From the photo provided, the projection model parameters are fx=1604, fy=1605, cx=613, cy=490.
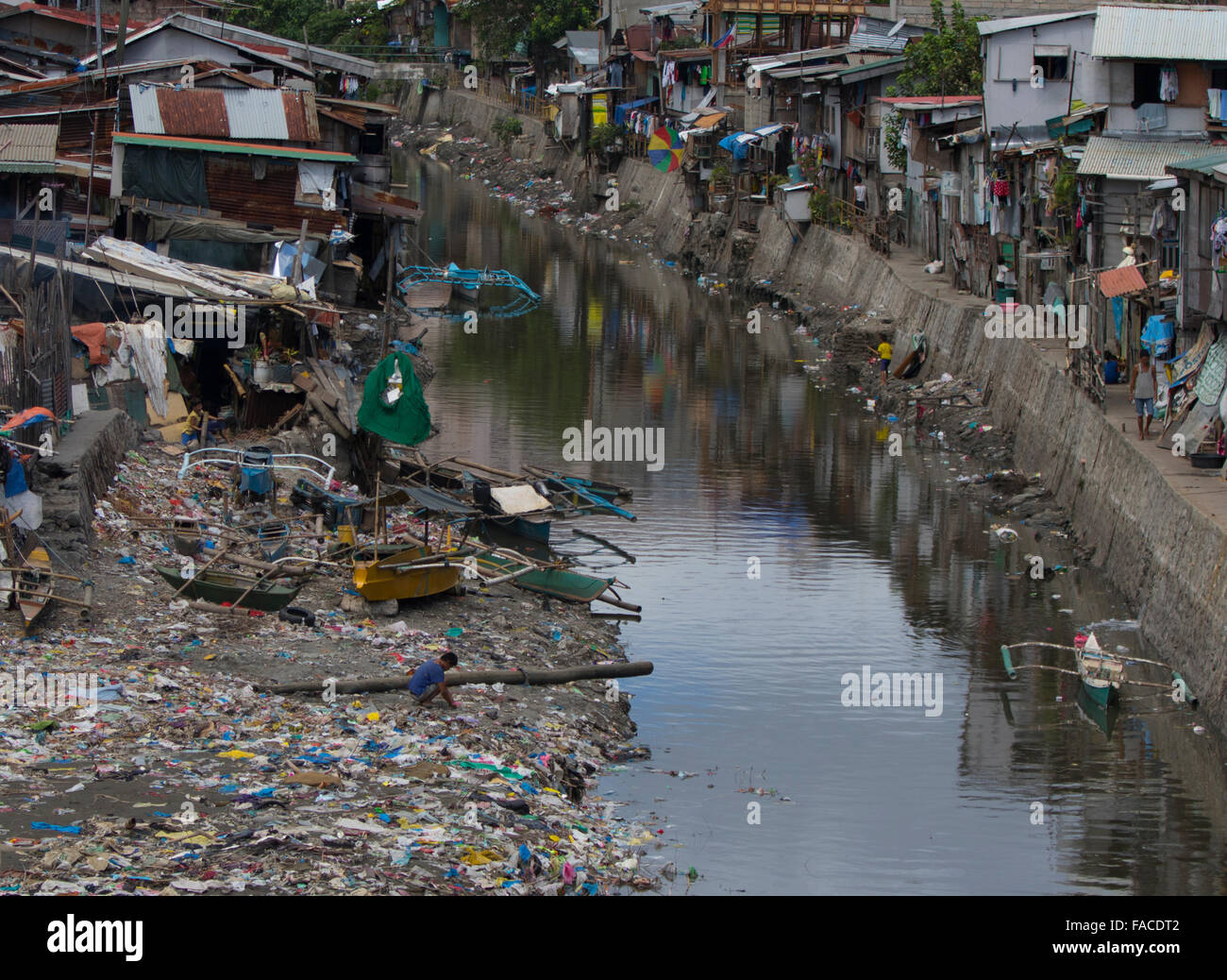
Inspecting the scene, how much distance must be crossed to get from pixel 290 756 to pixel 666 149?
45.8 meters

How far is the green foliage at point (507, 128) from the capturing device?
72.6m

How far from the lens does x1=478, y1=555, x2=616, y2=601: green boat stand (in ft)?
65.6

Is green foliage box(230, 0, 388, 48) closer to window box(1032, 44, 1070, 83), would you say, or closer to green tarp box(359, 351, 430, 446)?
window box(1032, 44, 1070, 83)

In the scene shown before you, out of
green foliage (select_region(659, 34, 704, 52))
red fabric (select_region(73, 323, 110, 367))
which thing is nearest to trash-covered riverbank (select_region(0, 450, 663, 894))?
red fabric (select_region(73, 323, 110, 367))

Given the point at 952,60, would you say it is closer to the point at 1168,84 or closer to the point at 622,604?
the point at 1168,84

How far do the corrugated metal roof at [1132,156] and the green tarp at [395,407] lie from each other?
1156 centimetres

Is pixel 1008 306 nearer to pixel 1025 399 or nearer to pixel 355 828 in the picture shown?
pixel 1025 399

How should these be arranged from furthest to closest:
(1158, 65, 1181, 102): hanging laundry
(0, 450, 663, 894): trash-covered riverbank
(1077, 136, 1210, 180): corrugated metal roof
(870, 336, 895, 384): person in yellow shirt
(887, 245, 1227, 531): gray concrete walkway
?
1. (870, 336, 895, 384): person in yellow shirt
2. (1158, 65, 1181, 102): hanging laundry
3. (1077, 136, 1210, 180): corrugated metal roof
4. (887, 245, 1227, 531): gray concrete walkway
5. (0, 450, 663, 894): trash-covered riverbank

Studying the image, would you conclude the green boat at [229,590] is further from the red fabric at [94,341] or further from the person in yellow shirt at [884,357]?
the person in yellow shirt at [884,357]

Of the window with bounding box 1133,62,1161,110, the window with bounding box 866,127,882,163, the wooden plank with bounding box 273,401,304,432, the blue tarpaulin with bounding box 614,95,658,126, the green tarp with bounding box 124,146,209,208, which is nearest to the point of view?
the wooden plank with bounding box 273,401,304,432

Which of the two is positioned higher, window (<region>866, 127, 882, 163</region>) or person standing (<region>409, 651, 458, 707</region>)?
window (<region>866, 127, 882, 163</region>)

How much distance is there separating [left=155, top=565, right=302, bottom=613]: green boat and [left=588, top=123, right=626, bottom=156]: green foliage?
46974mm

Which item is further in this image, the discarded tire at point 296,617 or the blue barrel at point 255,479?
the blue barrel at point 255,479

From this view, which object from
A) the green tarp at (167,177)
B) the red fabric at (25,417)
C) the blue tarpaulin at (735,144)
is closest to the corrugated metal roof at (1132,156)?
the red fabric at (25,417)
